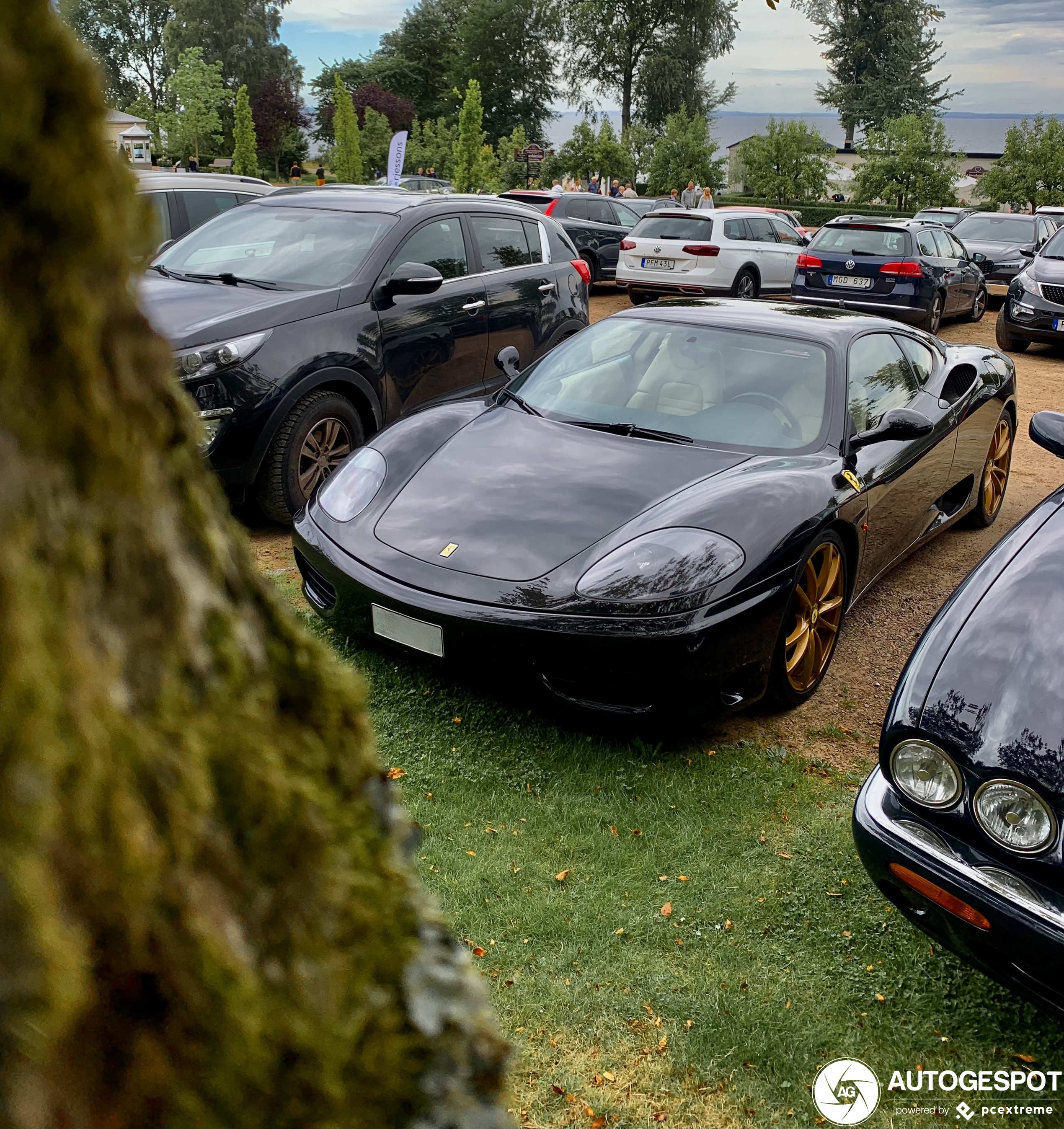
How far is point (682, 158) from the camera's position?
36.2 meters

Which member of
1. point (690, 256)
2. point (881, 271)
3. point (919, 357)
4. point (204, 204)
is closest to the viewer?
point (919, 357)

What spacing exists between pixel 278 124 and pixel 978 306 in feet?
182

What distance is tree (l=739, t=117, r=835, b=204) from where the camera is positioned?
34719 mm

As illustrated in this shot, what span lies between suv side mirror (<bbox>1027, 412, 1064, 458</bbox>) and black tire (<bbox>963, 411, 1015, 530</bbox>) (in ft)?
8.04

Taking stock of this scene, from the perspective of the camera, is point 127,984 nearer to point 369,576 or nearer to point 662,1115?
point 662,1115

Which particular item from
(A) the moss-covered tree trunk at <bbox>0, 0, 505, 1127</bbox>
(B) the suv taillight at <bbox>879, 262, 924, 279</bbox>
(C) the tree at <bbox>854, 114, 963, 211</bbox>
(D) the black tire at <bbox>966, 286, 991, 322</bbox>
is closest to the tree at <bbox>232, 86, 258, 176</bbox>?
(C) the tree at <bbox>854, 114, 963, 211</bbox>

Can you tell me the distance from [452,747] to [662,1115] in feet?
5.25

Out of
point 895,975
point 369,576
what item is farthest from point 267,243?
point 895,975

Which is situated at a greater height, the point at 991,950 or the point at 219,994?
the point at 219,994

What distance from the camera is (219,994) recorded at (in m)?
0.64

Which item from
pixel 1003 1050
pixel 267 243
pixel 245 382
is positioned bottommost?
pixel 1003 1050

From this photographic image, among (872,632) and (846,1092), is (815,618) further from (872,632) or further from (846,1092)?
(846,1092)

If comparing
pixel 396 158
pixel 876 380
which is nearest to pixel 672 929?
pixel 876 380

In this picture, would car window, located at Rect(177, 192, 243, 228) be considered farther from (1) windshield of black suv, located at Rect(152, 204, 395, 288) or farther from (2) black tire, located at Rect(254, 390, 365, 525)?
(2) black tire, located at Rect(254, 390, 365, 525)
